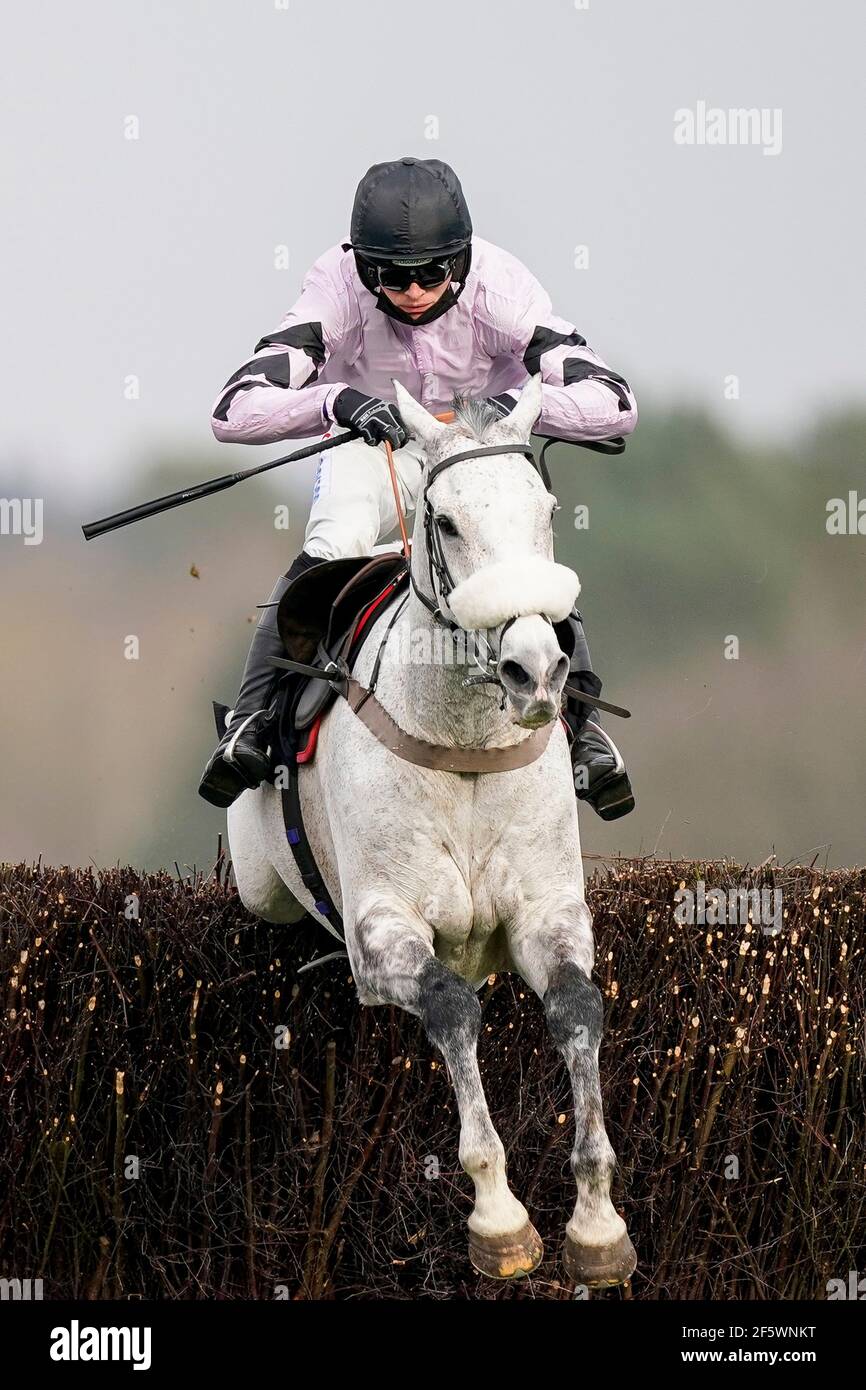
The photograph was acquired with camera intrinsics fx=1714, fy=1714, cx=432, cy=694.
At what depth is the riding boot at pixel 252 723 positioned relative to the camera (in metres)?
6.60

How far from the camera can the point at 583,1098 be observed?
5.02 m

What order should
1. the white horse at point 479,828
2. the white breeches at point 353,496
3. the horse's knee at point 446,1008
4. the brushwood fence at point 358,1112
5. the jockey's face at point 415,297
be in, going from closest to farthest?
the white horse at point 479,828 → the horse's knee at point 446,1008 → the jockey's face at point 415,297 → the white breeches at point 353,496 → the brushwood fence at point 358,1112

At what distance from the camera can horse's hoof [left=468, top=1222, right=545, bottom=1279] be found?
4.84 meters

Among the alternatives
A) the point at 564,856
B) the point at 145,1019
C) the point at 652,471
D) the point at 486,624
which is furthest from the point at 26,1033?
the point at 652,471

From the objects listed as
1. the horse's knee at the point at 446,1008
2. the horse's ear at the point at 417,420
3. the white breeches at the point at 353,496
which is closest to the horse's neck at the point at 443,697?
the horse's ear at the point at 417,420

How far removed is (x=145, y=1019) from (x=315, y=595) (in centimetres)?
254

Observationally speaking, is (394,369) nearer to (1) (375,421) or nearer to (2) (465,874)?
(1) (375,421)

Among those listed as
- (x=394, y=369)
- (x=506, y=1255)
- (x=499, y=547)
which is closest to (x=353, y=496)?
(x=394, y=369)

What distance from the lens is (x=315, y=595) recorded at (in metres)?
6.51

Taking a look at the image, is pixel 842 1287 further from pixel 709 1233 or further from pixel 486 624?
pixel 486 624

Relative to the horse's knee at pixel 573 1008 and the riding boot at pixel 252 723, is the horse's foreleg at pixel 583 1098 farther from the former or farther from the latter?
the riding boot at pixel 252 723

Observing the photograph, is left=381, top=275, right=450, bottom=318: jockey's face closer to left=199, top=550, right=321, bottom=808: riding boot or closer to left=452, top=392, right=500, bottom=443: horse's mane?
left=199, top=550, right=321, bottom=808: riding boot

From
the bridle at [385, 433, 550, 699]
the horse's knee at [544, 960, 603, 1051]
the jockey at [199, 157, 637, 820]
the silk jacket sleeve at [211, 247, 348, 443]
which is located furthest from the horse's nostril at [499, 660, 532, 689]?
the silk jacket sleeve at [211, 247, 348, 443]

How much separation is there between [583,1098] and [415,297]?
3.11 meters
